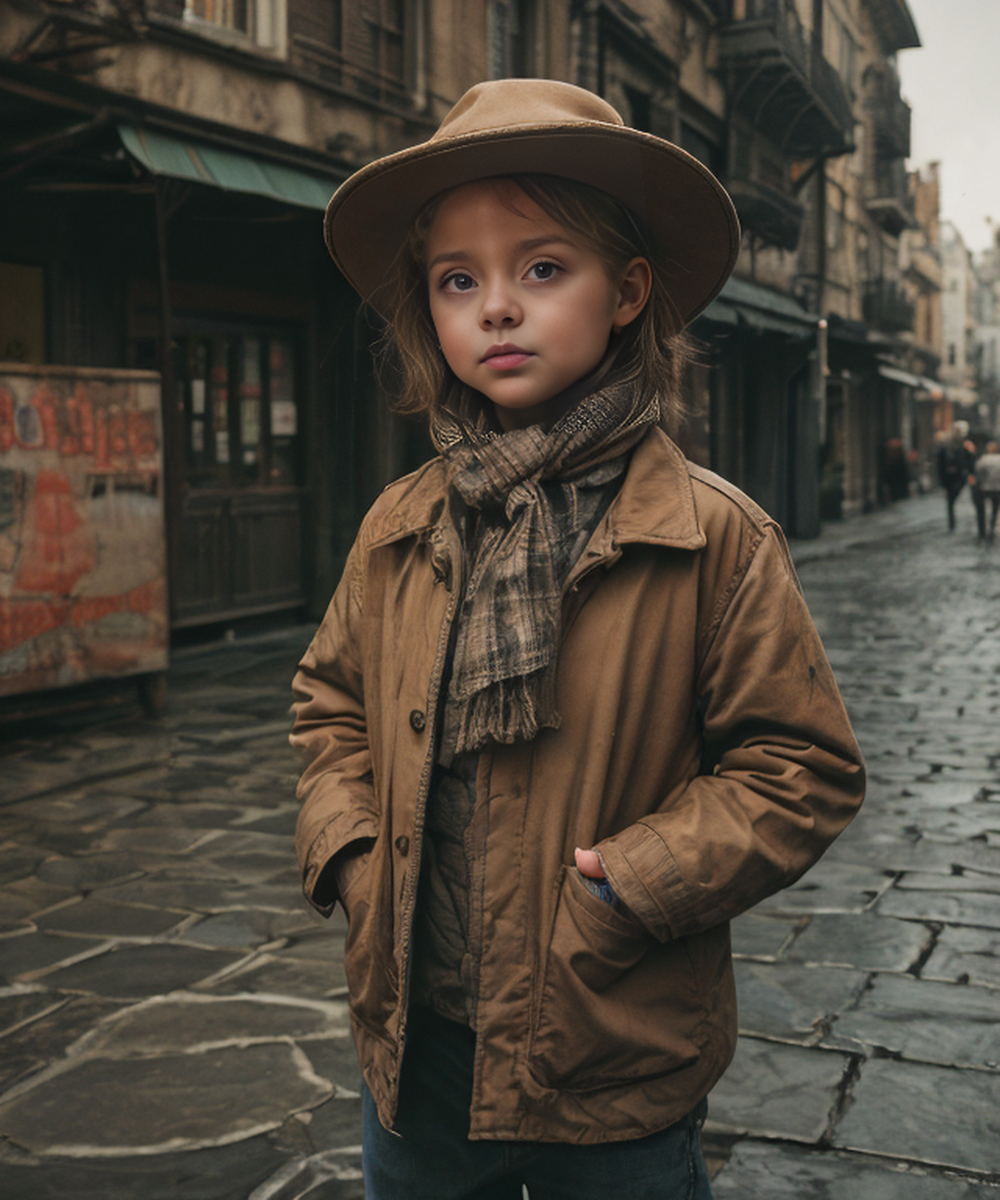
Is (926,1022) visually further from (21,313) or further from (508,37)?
(508,37)

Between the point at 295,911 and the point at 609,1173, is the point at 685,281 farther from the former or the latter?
the point at 295,911

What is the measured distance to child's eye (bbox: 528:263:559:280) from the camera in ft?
5.37

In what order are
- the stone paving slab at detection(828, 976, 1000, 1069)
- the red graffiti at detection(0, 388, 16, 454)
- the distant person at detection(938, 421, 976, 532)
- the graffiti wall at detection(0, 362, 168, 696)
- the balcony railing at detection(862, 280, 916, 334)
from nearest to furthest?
the stone paving slab at detection(828, 976, 1000, 1069) < the red graffiti at detection(0, 388, 16, 454) < the graffiti wall at detection(0, 362, 168, 696) < the distant person at detection(938, 421, 976, 532) < the balcony railing at detection(862, 280, 916, 334)

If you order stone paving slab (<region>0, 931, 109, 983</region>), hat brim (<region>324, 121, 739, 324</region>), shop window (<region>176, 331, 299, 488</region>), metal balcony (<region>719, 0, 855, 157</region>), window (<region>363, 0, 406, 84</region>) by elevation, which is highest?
metal balcony (<region>719, 0, 855, 157</region>)

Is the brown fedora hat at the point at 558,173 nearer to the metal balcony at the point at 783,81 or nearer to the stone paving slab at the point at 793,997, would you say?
the stone paving slab at the point at 793,997

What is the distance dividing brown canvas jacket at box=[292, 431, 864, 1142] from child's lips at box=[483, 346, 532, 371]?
0.20m

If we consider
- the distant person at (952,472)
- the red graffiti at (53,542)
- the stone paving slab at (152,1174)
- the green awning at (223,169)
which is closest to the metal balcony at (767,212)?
the distant person at (952,472)

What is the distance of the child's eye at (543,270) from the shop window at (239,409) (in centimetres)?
967

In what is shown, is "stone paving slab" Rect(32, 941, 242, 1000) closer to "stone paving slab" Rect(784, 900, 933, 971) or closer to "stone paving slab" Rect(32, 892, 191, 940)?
"stone paving slab" Rect(32, 892, 191, 940)

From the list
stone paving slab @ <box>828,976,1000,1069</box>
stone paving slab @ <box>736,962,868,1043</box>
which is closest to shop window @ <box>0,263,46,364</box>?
stone paving slab @ <box>736,962,868,1043</box>

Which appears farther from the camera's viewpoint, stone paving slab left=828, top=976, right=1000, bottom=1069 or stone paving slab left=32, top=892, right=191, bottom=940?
stone paving slab left=32, top=892, right=191, bottom=940

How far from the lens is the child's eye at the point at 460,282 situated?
168cm

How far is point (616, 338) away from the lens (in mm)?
1762

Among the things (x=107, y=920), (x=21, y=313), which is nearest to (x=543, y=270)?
(x=107, y=920)
